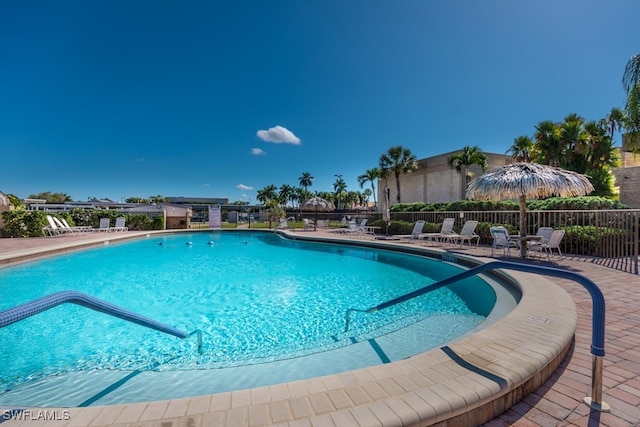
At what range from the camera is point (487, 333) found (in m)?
2.60

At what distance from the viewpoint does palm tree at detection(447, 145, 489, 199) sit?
23.7m

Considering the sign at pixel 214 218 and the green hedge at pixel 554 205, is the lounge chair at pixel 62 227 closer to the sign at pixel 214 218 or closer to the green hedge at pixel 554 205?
the sign at pixel 214 218

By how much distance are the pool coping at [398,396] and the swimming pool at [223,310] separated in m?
1.22

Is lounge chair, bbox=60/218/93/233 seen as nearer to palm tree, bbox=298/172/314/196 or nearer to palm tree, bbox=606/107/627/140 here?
palm tree, bbox=606/107/627/140

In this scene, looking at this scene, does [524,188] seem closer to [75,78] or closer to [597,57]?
[597,57]

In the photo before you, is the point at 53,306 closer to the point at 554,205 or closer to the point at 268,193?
the point at 554,205

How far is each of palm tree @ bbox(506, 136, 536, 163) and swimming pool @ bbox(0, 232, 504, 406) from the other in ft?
62.9

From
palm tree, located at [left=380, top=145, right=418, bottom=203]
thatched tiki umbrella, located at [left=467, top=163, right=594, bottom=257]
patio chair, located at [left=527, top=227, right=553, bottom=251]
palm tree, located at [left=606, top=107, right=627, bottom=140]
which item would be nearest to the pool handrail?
patio chair, located at [left=527, top=227, right=553, bottom=251]

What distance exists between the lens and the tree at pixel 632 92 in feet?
29.2

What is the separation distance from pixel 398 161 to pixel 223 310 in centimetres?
2661

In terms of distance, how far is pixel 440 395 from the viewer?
1615 mm

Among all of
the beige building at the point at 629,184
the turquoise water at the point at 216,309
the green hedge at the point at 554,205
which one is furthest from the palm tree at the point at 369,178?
the turquoise water at the point at 216,309

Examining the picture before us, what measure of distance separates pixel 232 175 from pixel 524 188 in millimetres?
43392

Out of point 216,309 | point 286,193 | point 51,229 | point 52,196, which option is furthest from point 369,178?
point 52,196
